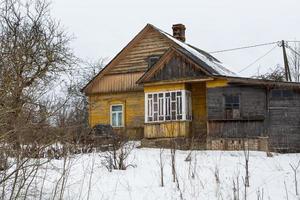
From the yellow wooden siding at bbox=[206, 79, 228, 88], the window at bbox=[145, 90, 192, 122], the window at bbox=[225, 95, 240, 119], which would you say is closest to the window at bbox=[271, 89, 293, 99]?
the window at bbox=[225, 95, 240, 119]

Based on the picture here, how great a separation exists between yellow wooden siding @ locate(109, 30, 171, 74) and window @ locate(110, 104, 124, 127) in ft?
6.72

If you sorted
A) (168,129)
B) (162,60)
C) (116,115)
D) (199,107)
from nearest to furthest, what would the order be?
1. (168,129)
2. (162,60)
3. (199,107)
4. (116,115)

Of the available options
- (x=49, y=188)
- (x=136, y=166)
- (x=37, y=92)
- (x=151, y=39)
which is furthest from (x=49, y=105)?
(x=151, y=39)

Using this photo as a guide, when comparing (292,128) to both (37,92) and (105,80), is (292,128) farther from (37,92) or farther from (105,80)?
(37,92)

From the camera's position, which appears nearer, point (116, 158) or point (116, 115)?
point (116, 158)

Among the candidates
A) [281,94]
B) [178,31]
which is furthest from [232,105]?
[178,31]

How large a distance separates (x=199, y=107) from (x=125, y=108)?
4.80m

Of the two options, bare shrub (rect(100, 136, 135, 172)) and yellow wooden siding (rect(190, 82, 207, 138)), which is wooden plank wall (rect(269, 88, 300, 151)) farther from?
bare shrub (rect(100, 136, 135, 172))

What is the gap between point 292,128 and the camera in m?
20.3

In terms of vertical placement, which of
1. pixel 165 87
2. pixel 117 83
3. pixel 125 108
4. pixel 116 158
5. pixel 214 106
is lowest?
pixel 116 158

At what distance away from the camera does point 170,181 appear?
1077cm

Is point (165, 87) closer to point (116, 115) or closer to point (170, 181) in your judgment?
point (116, 115)

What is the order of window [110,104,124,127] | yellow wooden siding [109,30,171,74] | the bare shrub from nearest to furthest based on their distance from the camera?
the bare shrub, yellow wooden siding [109,30,171,74], window [110,104,124,127]

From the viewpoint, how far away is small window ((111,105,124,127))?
978 inches
